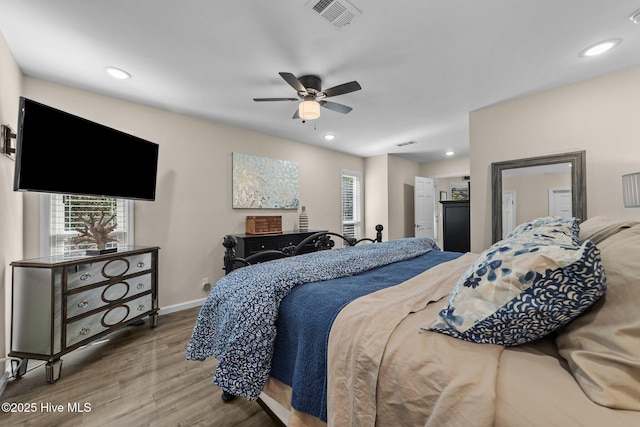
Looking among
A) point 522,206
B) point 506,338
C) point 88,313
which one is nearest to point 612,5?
point 522,206

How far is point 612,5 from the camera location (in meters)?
1.68

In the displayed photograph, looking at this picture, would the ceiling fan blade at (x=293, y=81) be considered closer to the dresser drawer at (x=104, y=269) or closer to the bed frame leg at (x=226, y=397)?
the dresser drawer at (x=104, y=269)

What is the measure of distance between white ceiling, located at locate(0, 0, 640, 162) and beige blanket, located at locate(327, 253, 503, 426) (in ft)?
6.20

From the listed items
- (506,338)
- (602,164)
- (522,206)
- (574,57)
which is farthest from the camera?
(522,206)

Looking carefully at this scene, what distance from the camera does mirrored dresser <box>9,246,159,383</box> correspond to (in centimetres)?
188

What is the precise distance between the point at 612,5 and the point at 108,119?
446 cm

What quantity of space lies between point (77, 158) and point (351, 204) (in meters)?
4.62

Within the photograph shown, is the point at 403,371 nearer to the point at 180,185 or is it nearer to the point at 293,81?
the point at 293,81

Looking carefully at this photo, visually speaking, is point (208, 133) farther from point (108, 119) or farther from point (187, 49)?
point (187, 49)

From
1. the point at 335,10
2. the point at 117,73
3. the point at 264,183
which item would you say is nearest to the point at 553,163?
the point at 335,10

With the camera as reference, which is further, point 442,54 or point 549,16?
point 442,54

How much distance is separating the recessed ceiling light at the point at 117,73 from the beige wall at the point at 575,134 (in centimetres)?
403

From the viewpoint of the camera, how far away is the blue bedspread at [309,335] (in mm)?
1039

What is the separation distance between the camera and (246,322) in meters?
1.21
